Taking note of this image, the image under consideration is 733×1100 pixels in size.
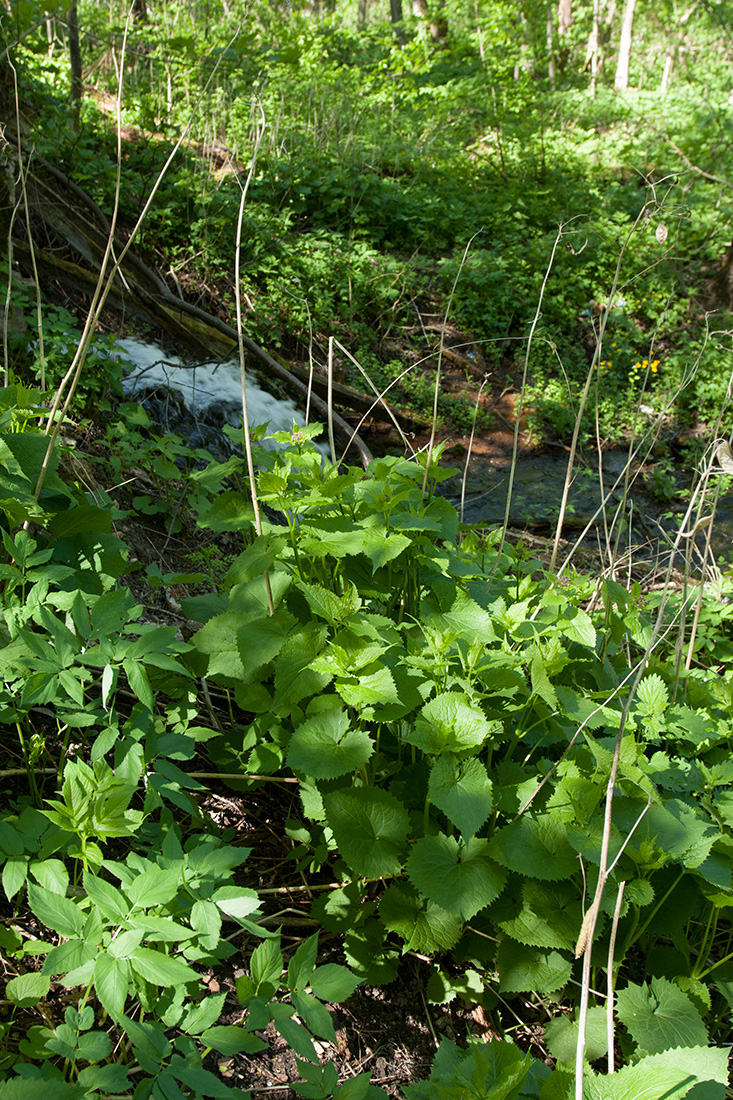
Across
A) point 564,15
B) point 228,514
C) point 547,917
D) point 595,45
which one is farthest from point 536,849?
point 595,45

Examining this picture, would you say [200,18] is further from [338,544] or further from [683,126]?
[338,544]

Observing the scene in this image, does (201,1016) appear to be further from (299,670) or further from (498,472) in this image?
(498,472)

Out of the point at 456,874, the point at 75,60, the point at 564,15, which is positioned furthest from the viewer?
the point at 564,15

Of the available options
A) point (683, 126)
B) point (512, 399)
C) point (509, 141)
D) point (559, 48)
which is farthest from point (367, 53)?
point (512, 399)

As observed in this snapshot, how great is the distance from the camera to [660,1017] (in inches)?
55.1

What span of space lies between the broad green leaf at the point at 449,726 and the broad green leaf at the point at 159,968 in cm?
57

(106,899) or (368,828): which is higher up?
(106,899)

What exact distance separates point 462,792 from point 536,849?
0.69ft

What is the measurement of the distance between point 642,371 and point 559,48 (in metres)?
9.65

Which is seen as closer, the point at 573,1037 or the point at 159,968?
the point at 159,968

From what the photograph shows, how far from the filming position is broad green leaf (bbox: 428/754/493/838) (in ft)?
4.32

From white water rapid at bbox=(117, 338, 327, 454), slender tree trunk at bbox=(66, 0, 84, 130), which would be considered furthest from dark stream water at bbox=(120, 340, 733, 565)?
slender tree trunk at bbox=(66, 0, 84, 130)

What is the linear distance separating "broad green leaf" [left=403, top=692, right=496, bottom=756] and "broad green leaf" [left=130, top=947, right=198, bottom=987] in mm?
573

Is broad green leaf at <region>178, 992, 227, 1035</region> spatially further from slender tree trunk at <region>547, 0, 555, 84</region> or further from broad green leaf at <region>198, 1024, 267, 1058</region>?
slender tree trunk at <region>547, 0, 555, 84</region>
